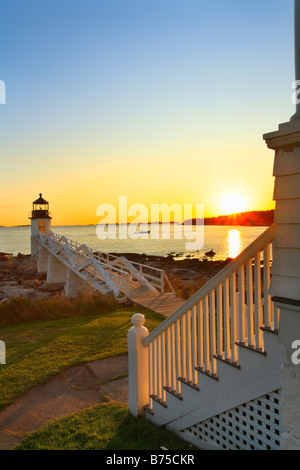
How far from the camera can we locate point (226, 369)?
10.6ft

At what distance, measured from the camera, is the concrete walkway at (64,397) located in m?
4.42

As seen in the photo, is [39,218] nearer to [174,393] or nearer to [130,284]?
[130,284]

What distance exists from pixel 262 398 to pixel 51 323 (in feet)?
24.2

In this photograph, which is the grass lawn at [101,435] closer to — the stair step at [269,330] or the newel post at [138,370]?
the newel post at [138,370]

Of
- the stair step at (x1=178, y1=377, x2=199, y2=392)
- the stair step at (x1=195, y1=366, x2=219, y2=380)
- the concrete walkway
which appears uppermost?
the stair step at (x1=195, y1=366, x2=219, y2=380)

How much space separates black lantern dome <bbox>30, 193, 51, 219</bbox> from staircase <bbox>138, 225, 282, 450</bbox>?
39.4 metres

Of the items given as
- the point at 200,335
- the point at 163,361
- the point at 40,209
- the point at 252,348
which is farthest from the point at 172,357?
the point at 40,209

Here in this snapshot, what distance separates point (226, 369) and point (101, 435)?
74.2 inches

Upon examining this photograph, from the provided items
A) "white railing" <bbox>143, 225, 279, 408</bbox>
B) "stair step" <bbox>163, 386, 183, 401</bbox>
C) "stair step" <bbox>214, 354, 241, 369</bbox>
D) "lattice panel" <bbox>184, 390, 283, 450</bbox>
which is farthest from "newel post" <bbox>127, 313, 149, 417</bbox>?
"stair step" <bbox>214, 354, 241, 369</bbox>

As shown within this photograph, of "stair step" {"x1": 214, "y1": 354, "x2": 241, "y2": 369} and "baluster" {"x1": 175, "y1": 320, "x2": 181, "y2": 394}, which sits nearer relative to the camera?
"stair step" {"x1": 214, "y1": 354, "x2": 241, "y2": 369}

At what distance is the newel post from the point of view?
4363mm

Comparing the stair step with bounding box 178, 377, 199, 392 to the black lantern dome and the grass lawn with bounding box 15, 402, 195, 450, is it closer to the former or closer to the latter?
the grass lawn with bounding box 15, 402, 195, 450

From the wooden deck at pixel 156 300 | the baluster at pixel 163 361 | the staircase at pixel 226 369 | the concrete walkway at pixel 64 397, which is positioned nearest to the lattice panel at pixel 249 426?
the staircase at pixel 226 369
